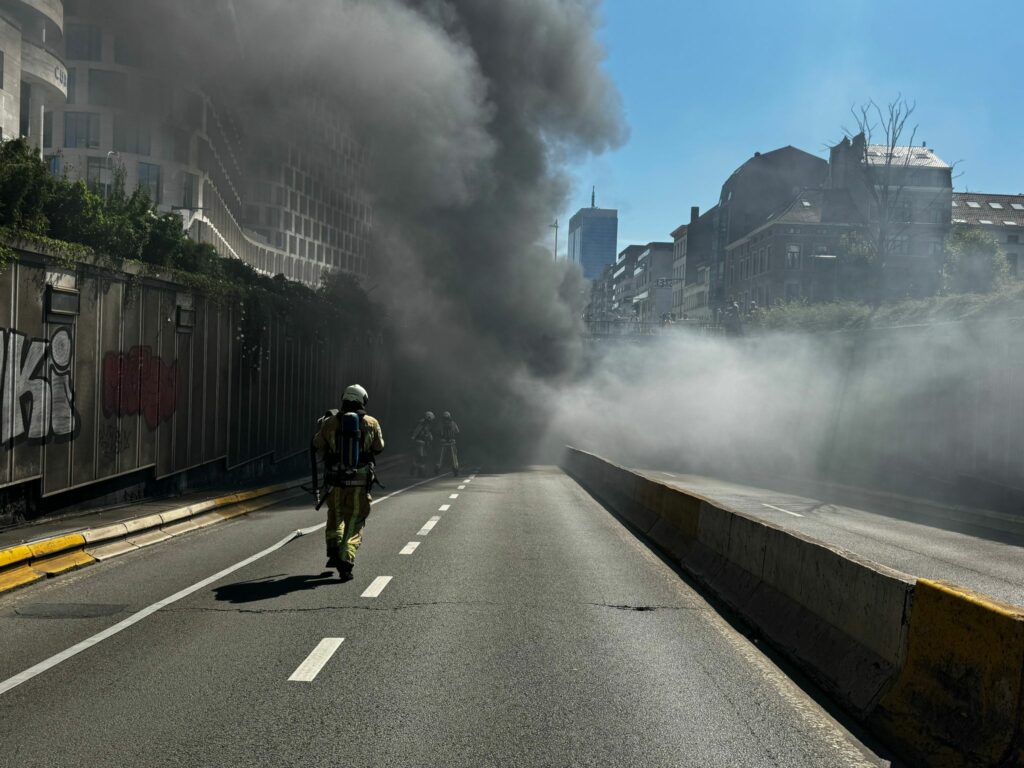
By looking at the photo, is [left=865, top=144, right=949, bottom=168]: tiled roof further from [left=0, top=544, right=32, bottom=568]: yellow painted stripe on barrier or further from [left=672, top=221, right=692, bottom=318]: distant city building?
[left=0, top=544, right=32, bottom=568]: yellow painted stripe on barrier

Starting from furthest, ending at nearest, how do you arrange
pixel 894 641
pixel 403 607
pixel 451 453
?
1. pixel 451 453
2. pixel 403 607
3. pixel 894 641

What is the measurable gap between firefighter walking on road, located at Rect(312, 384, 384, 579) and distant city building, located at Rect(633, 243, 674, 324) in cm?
10722

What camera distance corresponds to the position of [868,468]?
A: 26.9 meters

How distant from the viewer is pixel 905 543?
13.8 meters

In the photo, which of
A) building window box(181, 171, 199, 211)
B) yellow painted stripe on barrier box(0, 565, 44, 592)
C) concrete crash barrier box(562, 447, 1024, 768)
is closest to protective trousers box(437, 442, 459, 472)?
yellow painted stripe on barrier box(0, 565, 44, 592)

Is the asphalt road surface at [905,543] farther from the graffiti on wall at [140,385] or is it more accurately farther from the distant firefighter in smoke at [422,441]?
the distant firefighter in smoke at [422,441]

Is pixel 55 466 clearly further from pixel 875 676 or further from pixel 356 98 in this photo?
pixel 356 98

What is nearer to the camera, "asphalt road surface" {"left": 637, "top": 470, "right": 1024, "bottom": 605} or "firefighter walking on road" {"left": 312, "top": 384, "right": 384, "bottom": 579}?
"firefighter walking on road" {"left": 312, "top": 384, "right": 384, "bottom": 579}

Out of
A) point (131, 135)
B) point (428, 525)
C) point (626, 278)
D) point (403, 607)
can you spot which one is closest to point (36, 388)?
point (428, 525)

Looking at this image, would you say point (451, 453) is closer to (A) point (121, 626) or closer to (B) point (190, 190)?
(A) point (121, 626)

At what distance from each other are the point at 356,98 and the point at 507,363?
14.4 meters

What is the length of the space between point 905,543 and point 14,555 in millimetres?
11080

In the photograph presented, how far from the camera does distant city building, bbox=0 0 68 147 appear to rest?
44.9 meters

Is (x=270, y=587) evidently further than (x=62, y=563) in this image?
No
